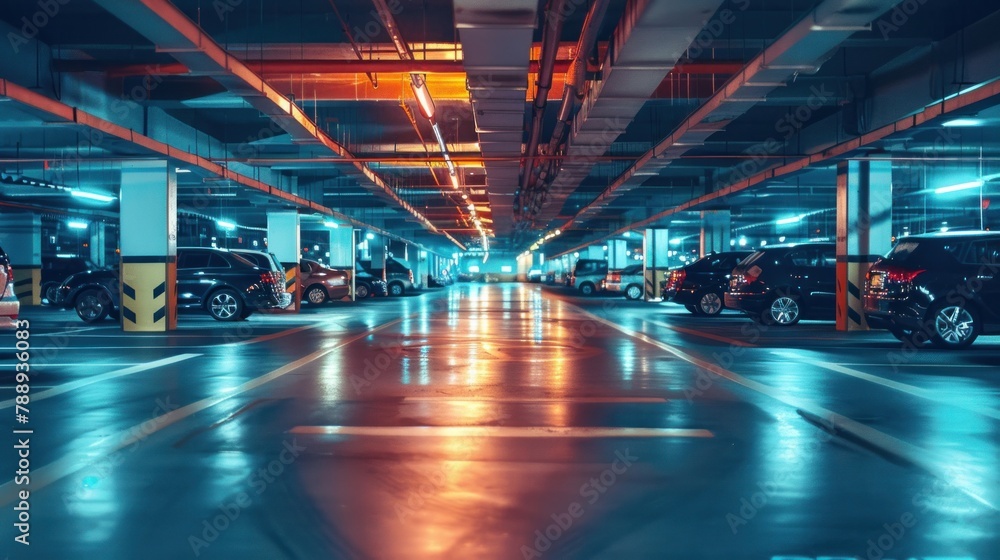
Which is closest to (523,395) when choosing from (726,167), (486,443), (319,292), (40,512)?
(486,443)

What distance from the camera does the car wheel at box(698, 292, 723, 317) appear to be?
903 inches

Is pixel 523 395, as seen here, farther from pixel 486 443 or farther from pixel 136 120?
pixel 136 120

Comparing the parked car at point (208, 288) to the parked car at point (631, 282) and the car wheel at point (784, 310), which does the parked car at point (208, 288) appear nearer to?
the car wheel at point (784, 310)

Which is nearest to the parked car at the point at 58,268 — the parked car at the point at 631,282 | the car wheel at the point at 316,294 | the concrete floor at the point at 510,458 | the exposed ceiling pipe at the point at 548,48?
the car wheel at the point at 316,294

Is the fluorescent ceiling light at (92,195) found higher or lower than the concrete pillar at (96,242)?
higher

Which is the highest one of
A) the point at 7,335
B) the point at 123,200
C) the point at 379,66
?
the point at 379,66

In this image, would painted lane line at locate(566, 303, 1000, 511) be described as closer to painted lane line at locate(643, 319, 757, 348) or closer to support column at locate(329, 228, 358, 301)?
painted lane line at locate(643, 319, 757, 348)

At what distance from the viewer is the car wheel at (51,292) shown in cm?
3003

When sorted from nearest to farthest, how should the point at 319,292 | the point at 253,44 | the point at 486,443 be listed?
the point at 486,443, the point at 253,44, the point at 319,292

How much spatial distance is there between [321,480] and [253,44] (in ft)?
29.1

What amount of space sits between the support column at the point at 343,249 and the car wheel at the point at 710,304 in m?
17.2

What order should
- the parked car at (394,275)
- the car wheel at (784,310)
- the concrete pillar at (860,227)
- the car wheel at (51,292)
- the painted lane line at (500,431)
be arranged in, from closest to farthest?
1. the painted lane line at (500,431)
2. the concrete pillar at (860,227)
3. the car wheel at (784,310)
4. the car wheel at (51,292)
5. the parked car at (394,275)

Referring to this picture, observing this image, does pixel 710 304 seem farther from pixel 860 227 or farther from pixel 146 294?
pixel 146 294

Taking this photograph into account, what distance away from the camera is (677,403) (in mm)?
7961
